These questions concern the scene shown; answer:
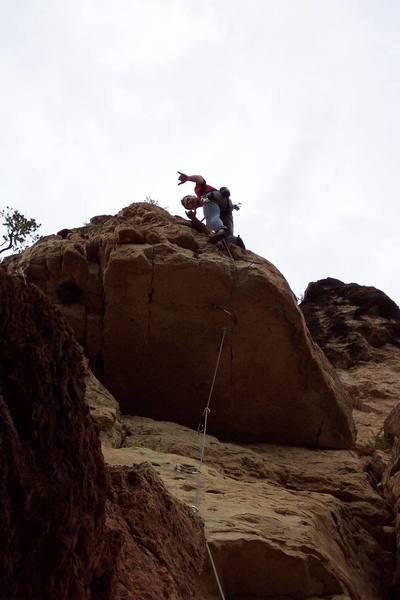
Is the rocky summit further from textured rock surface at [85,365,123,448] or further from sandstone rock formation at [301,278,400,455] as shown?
sandstone rock formation at [301,278,400,455]

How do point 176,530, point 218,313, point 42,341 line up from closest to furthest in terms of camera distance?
point 42,341 → point 176,530 → point 218,313

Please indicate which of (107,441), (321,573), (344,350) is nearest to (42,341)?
(321,573)

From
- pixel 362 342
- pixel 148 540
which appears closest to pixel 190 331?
pixel 148 540

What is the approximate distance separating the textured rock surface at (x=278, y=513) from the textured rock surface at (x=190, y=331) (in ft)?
1.99

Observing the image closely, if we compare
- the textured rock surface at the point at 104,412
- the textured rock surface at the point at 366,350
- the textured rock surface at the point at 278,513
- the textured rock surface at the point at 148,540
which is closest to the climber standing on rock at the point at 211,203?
the textured rock surface at the point at 104,412

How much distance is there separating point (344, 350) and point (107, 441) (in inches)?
354

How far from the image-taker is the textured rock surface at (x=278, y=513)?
527cm

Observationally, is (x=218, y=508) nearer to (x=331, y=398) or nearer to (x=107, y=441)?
(x=107, y=441)

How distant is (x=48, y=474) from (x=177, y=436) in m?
5.80

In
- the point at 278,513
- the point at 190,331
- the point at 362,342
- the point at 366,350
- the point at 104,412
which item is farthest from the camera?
the point at 362,342

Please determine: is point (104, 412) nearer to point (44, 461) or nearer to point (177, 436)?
point (177, 436)

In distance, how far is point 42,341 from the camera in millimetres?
2834

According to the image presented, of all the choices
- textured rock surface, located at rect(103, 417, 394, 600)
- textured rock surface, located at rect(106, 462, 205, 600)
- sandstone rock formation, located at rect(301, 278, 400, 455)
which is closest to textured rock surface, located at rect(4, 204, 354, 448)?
textured rock surface, located at rect(103, 417, 394, 600)

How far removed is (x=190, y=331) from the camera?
9109mm
